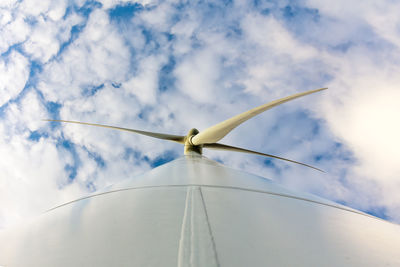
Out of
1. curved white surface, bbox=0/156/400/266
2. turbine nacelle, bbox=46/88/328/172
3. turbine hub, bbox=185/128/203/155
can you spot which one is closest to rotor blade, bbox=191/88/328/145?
turbine nacelle, bbox=46/88/328/172

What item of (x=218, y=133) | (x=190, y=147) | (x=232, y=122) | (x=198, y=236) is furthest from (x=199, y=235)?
(x=190, y=147)

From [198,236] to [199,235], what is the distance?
0.06 ft

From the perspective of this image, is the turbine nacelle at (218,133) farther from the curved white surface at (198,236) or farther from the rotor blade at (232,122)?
the curved white surface at (198,236)

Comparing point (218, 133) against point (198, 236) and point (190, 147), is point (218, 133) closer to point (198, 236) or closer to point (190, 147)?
point (190, 147)

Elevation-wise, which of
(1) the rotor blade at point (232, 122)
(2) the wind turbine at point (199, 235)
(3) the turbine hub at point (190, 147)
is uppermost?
(3) the turbine hub at point (190, 147)

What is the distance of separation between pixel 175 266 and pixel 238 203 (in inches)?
49.9

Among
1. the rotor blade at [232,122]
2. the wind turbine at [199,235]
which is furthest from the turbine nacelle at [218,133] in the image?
the wind turbine at [199,235]

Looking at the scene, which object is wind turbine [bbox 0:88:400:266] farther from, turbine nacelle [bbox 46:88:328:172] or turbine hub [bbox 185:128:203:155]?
turbine hub [bbox 185:128:203:155]

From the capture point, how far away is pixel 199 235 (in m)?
1.54

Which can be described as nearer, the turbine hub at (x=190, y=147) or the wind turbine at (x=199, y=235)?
the wind turbine at (x=199, y=235)

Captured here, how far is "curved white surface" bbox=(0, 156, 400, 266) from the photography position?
4.46ft

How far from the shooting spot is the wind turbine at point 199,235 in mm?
1362

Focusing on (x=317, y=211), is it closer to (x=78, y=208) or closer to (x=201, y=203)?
(x=201, y=203)

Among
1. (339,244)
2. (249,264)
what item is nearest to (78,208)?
(249,264)
